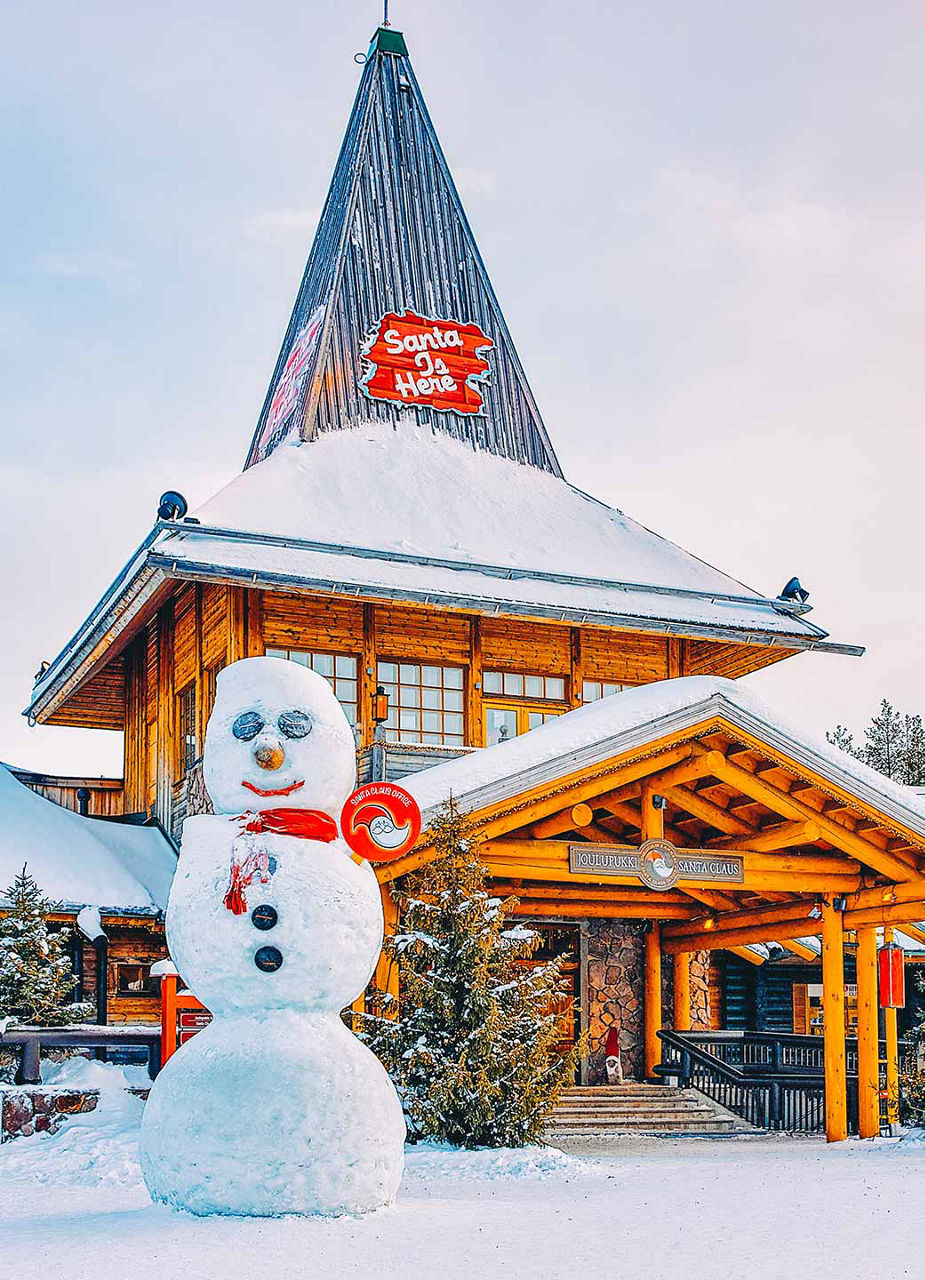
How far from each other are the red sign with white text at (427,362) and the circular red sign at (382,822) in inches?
477

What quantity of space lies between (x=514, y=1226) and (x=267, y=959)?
1.96 meters

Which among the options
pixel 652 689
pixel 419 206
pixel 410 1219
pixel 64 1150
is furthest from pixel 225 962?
pixel 419 206

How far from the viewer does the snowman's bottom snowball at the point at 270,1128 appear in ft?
26.8

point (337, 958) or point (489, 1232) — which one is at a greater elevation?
point (337, 958)

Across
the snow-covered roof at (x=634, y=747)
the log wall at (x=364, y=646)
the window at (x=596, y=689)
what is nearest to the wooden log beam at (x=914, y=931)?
the snow-covered roof at (x=634, y=747)

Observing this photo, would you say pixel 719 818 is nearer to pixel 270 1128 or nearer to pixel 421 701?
pixel 421 701

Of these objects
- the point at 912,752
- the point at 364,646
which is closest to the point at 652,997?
the point at 364,646

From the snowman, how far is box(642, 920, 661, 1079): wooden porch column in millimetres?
11729

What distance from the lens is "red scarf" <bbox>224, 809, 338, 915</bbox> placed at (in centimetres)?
880

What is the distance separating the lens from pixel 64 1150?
12.9m

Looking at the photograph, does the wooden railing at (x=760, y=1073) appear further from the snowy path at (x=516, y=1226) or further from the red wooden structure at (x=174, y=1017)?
the red wooden structure at (x=174, y=1017)

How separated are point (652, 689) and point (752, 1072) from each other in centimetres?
668

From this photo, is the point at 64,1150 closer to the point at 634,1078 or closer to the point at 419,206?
the point at 634,1078

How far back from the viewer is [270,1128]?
26.9ft
